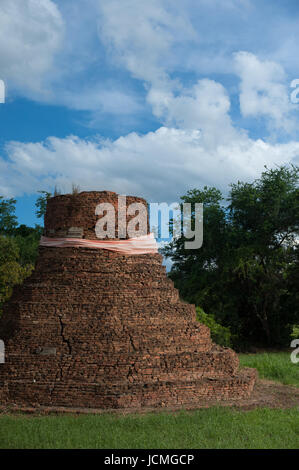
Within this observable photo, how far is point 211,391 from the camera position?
963 cm

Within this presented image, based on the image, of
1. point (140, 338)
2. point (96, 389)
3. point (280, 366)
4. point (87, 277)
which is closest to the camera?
point (96, 389)

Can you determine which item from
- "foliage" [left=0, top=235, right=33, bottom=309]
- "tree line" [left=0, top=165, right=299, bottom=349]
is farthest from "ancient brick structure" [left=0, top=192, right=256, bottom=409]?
"tree line" [left=0, top=165, right=299, bottom=349]

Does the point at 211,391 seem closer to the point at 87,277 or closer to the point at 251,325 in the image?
the point at 87,277

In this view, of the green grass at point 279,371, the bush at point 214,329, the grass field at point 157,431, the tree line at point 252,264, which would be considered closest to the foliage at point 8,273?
the tree line at point 252,264

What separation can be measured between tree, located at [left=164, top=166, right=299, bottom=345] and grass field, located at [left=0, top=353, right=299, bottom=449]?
15.6 m

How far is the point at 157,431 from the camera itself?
289 inches

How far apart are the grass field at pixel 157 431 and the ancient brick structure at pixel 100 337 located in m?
0.64

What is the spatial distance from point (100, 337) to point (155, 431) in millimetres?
2443

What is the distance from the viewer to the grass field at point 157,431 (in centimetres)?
682

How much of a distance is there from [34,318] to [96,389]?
78.9 inches

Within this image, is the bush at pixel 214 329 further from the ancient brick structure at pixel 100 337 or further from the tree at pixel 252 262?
the ancient brick structure at pixel 100 337

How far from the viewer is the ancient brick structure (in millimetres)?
8961

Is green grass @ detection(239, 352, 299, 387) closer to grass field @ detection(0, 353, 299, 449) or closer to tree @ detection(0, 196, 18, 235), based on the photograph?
grass field @ detection(0, 353, 299, 449)
